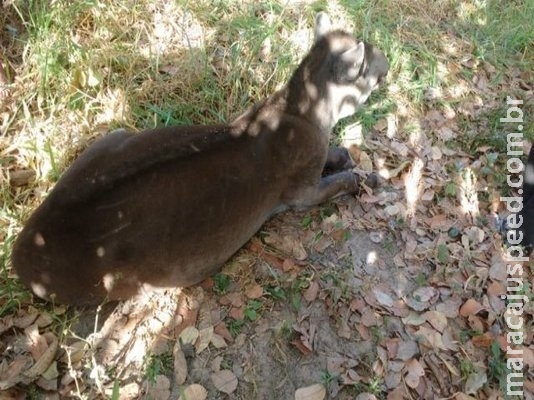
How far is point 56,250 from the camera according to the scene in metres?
3.08

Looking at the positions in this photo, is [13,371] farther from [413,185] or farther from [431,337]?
[413,185]

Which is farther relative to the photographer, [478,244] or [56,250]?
[478,244]

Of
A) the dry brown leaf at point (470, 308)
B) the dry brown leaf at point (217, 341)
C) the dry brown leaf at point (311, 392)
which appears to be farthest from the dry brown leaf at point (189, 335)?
the dry brown leaf at point (470, 308)

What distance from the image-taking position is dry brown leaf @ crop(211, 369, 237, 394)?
338 centimetres

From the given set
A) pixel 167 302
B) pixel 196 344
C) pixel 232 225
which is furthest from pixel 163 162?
pixel 196 344

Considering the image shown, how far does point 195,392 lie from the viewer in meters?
3.32

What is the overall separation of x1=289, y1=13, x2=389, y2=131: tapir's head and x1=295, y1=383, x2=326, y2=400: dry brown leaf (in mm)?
2126

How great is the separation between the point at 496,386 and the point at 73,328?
3.11 metres

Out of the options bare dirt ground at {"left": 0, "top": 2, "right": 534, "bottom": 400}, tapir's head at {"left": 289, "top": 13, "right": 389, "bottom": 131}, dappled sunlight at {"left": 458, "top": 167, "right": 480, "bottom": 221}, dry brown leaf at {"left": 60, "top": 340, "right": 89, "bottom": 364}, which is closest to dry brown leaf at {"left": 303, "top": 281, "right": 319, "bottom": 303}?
bare dirt ground at {"left": 0, "top": 2, "right": 534, "bottom": 400}

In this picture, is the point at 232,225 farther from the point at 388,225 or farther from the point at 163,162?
the point at 388,225

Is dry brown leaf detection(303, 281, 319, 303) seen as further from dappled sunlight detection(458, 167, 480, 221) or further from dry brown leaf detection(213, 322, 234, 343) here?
dappled sunlight detection(458, 167, 480, 221)

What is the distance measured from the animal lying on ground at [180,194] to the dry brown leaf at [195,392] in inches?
28.6

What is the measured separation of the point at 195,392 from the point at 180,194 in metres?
1.33

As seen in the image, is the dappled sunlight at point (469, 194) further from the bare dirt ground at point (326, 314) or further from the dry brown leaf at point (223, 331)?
the dry brown leaf at point (223, 331)
